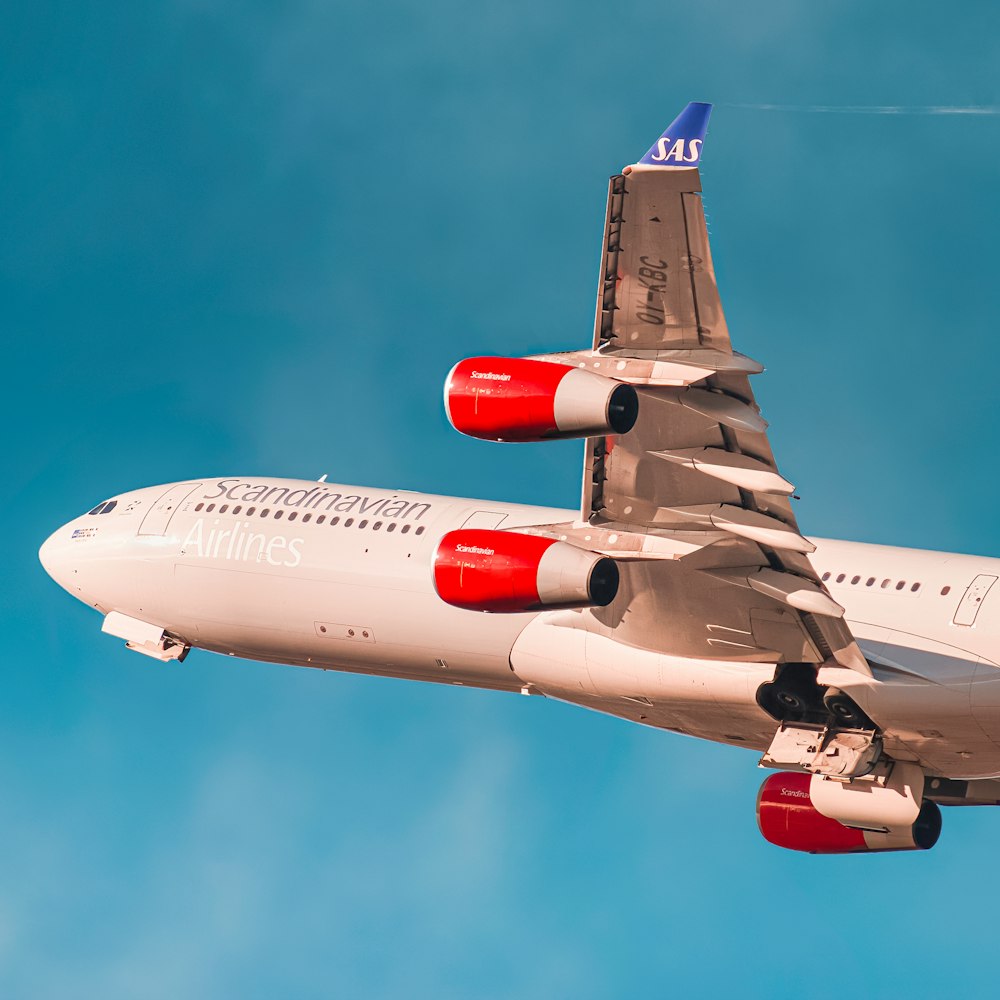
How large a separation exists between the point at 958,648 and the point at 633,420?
27.2 feet

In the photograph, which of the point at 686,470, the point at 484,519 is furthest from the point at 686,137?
the point at 484,519

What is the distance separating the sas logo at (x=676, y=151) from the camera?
2158 cm

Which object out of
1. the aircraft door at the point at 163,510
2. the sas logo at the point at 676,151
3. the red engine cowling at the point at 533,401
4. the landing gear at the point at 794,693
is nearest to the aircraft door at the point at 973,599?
the landing gear at the point at 794,693

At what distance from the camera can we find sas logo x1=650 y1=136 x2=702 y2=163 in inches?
850

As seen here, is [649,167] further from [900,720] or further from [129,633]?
[129,633]

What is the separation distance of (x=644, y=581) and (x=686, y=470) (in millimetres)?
3109

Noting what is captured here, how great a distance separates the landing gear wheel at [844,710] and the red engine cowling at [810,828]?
4.03m

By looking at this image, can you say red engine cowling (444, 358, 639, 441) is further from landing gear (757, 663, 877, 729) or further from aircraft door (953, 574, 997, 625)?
aircraft door (953, 574, 997, 625)

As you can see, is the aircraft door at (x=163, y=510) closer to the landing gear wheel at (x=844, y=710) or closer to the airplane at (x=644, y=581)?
the airplane at (x=644, y=581)

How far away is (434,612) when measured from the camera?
32.8m

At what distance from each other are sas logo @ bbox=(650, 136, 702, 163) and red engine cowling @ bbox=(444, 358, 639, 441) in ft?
9.42

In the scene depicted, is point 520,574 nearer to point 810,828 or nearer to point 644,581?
point 644,581

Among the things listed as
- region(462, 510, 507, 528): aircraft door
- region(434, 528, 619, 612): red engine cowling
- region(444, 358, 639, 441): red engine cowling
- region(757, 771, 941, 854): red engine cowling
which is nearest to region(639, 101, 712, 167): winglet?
region(444, 358, 639, 441): red engine cowling

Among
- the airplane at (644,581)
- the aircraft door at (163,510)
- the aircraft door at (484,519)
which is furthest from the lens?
the aircraft door at (163,510)
